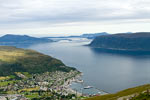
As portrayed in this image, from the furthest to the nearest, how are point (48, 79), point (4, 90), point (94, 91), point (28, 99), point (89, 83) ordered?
point (48, 79) < point (89, 83) < point (4, 90) < point (94, 91) < point (28, 99)

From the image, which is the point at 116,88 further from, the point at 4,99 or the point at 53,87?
the point at 4,99

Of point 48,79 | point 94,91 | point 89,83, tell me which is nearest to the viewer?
point 94,91

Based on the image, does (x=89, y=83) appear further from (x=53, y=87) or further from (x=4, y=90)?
(x=4, y=90)

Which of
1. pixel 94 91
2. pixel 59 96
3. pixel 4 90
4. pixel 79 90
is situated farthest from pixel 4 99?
pixel 94 91

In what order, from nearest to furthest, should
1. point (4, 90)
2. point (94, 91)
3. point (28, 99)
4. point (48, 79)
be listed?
point (28, 99)
point (94, 91)
point (4, 90)
point (48, 79)

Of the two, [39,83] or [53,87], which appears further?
[39,83]

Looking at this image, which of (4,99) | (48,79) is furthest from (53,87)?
(4,99)

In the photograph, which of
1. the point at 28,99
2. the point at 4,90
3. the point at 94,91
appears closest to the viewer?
the point at 28,99

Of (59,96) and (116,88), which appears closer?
(59,96)
